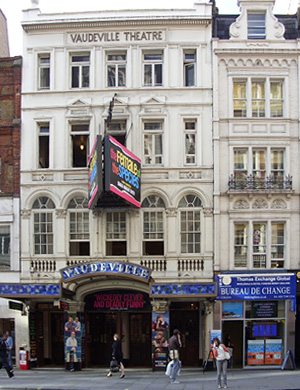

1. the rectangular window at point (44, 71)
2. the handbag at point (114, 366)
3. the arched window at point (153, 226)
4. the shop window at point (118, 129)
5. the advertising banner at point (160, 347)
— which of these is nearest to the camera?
the handbag at point (114, 366)

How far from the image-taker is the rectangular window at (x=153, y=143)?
26.8 m

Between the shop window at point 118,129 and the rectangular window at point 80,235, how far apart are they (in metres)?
3.73

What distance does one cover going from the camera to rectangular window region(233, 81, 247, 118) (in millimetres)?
26828

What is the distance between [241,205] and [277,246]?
2.40 meters

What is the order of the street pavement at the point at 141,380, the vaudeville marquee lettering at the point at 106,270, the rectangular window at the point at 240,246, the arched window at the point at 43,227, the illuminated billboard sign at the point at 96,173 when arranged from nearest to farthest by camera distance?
the street pavement at the point at 141,380, the illuminated billboard sign at the point at 96,173, the vaudeville marquee lettering at the point at 106,270, the rectangular window at the point at 240,246, the arched window at the point at 43,227

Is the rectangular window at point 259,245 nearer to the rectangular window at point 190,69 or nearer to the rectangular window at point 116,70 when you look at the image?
the rectangular window at point 190,69

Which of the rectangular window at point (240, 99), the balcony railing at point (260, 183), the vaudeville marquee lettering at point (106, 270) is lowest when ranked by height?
the vaudeville marquee lettering at point (106, 270)

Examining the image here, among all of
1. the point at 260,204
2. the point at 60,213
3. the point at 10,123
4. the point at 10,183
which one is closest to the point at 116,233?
the point at 60,213

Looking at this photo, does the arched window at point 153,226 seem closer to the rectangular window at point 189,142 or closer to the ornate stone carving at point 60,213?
the rectangular window at point 189,142

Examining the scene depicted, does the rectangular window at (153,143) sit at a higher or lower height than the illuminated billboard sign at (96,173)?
higher

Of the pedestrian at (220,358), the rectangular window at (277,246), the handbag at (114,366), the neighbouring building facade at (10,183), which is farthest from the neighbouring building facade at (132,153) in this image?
the pedestrian at (220,358)

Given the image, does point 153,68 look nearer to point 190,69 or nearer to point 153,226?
point 190,69

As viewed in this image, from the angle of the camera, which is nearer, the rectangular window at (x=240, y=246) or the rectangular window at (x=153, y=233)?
the rectangular window at (x=240, y=246)

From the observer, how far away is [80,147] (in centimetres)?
2708
